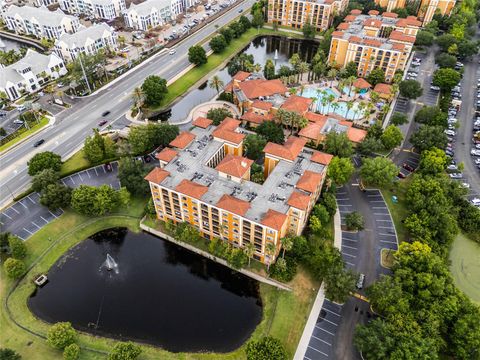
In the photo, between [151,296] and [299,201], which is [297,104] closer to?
[299,201]

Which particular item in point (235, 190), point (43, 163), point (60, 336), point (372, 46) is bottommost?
point (60, 336)

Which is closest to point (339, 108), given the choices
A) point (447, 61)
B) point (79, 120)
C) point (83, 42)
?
point (447, 61)

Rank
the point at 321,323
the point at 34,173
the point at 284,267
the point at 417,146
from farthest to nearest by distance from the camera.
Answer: the point at 417,146, the point at 34,173, the point at 284,267, the point at 321,323

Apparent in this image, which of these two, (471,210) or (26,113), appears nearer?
(471,210)

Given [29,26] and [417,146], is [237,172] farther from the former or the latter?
[29,26]

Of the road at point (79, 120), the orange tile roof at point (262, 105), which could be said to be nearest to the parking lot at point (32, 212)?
A: the road at point (79, 120)

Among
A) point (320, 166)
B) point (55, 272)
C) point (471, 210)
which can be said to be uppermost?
point (320, 166)

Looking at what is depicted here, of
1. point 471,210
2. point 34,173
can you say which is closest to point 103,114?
point 34,173
